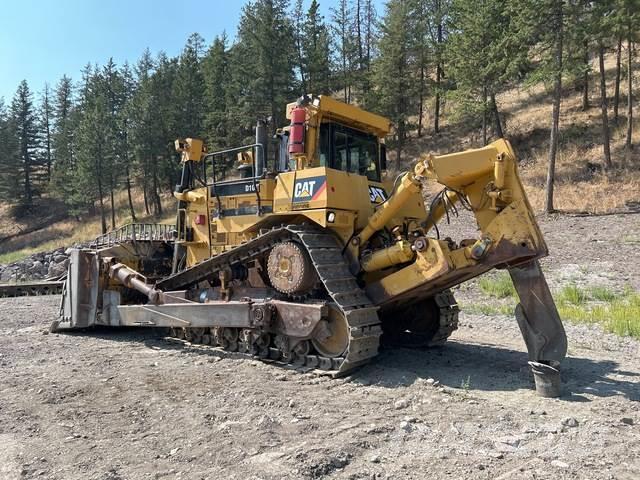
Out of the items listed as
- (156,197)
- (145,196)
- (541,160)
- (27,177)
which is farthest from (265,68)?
(27,177)

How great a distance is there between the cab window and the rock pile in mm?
22972

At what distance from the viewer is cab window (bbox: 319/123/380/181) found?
7695mm

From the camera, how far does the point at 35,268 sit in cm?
3009

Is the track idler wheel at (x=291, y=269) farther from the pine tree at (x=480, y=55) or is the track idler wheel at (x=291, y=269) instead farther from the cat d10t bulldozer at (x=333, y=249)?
the pine tree at (x=480, y=55)

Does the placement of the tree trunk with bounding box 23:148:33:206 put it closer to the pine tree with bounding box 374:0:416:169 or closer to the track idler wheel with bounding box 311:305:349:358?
the pine tree with bounding box 374:0:416:169

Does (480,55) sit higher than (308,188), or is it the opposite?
(480,55)

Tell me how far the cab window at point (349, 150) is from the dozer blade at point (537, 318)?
303cm

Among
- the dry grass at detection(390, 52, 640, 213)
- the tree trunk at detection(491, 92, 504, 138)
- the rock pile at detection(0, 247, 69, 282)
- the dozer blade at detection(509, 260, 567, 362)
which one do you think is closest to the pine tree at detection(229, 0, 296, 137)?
the dry grass at detection(390, 52, 640, 213)

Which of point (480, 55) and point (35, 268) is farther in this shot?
point (35, 268)

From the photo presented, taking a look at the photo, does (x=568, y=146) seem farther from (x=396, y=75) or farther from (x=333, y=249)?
(x=333, y=249)

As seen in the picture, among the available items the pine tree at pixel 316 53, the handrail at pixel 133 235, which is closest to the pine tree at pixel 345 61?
the pine tree at pixel 316 53

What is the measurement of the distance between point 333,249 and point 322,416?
2.36 meters

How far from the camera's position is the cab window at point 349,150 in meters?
7.70

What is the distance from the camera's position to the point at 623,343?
812 cm
